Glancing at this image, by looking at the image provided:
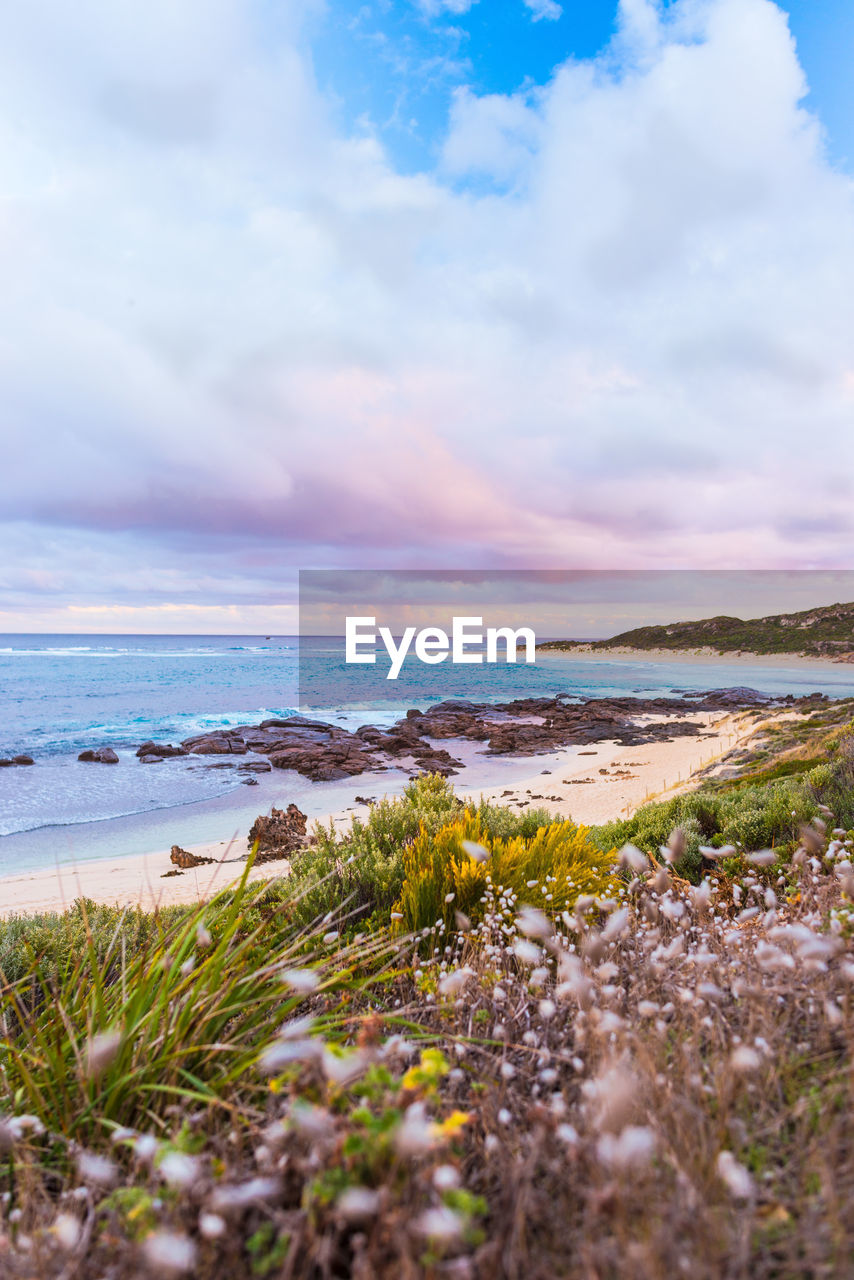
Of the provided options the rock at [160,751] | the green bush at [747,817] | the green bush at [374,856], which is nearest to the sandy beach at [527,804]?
the green bush at [374,856]

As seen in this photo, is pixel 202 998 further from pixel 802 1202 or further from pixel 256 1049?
pixel 802 1202

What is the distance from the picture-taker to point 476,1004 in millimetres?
2766

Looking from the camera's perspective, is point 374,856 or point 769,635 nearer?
point 374,856

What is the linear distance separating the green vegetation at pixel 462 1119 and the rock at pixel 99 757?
26539 millimetres

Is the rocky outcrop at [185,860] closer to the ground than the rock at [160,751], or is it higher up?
higher up

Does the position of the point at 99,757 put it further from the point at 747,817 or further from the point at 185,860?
the point at 747,817

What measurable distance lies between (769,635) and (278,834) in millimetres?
87891

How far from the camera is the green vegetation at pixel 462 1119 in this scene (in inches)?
53.1

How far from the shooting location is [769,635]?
85125 mm

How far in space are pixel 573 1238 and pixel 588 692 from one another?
60.4 m

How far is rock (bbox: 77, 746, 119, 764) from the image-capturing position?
27.3 m

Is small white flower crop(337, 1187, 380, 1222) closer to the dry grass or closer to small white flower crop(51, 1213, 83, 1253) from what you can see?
the dry grass

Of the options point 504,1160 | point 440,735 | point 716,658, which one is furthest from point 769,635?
point 504,1160

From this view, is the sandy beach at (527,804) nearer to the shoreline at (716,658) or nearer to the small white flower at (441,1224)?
the small white flower at (441,1224)
